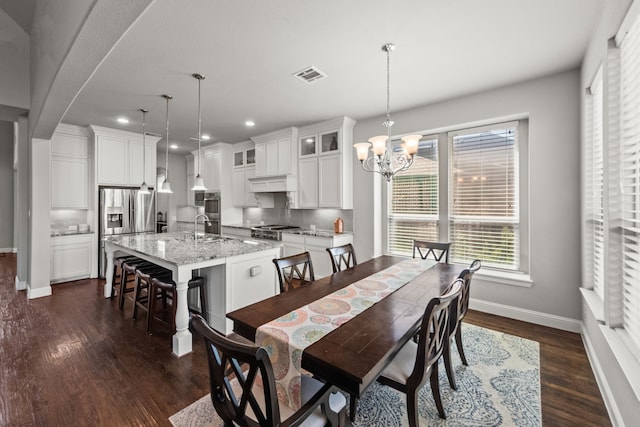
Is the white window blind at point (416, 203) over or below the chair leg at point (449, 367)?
over

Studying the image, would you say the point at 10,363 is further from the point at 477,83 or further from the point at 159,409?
the point at 477,83

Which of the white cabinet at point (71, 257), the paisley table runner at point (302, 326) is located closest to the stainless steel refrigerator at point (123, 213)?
the white cabinet at point (71, 257)

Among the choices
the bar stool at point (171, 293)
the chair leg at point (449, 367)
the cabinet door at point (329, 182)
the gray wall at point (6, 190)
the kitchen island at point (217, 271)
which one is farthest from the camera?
the gray wall at point (6, 190)

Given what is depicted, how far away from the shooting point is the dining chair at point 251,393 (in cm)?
97

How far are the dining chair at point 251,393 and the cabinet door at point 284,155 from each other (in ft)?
13.8

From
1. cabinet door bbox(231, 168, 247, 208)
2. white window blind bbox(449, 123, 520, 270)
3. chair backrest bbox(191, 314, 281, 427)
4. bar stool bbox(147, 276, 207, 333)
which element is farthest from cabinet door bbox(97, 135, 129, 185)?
white window blind bbox(449, 123, 520, 270)

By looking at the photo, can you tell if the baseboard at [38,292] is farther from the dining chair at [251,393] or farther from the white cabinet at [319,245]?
the dining chair at [251,393]

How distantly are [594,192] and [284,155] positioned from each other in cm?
425

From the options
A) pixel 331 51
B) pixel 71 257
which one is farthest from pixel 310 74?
pixel 71 257

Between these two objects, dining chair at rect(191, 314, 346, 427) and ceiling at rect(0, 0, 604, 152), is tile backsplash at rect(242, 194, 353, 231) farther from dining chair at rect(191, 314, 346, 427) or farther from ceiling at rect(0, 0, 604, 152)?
dining chair at rect(191, 314, 346, 427)

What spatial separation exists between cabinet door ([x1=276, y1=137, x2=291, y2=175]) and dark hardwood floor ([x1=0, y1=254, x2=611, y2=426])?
3206mm

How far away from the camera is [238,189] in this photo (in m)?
6.32

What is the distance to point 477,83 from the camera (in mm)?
3213

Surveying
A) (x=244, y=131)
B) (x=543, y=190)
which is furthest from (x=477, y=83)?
(x=244, y=131)
